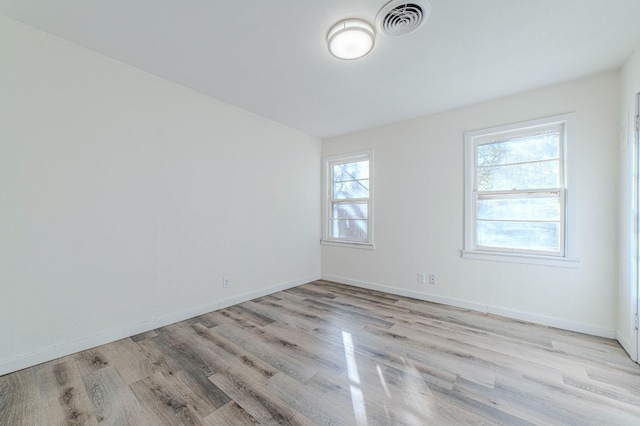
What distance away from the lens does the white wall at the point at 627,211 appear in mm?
2137

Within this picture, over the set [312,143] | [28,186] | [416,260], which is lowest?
[416,260]

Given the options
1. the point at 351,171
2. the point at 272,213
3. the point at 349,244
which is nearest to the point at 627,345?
the point at 349,244

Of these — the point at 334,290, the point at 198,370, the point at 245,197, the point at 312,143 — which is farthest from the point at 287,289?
the point at 312,143

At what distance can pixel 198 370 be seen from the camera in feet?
6.37

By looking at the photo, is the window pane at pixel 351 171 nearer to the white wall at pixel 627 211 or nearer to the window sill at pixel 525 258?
the window sill at pixel 525 258

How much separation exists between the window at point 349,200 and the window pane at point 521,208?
1.58 meters

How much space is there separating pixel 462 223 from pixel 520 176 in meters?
0.81

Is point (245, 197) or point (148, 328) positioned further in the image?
point (245, 197)

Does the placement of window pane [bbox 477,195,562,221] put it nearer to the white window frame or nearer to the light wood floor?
the light wood floor

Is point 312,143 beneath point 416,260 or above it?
above

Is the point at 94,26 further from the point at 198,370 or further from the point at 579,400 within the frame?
the point at 579,400

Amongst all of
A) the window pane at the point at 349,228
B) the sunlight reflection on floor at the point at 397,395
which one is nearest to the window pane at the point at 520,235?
the window pane at the point at 349,228

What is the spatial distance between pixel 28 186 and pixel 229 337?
202 cm

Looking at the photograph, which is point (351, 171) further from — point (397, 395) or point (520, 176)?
point (397, 395)
